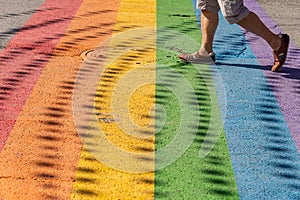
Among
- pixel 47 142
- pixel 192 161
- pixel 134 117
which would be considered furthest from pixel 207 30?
pixel 47 142

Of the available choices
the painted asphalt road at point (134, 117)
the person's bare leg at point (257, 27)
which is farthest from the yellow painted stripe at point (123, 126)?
the person's bare leg at point (257, 27)

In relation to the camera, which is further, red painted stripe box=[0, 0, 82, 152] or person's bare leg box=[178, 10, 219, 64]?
person's bare leg box=[178, 10, 219, 64]

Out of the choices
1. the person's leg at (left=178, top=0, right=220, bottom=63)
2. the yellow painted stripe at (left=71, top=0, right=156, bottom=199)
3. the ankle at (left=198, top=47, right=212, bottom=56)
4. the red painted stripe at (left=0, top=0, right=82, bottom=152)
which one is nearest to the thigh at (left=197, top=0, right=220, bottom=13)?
the person's leg at (left=178, top=0, right=220, bottom=63)

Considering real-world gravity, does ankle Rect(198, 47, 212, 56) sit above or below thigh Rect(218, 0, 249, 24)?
below

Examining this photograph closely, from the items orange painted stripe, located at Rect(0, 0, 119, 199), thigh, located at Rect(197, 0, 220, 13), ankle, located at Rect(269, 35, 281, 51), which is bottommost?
orange painted stripe, located at Rect(0, 0, 119, 199)

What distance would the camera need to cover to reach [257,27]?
17.9 ft

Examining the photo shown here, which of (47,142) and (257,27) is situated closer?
(47,142)

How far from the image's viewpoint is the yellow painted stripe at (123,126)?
3.46 metres

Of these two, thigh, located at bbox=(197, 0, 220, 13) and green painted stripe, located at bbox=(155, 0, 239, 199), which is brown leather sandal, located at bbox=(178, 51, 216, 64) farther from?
thigh, located at bbox=(197, 0, 220, 13)

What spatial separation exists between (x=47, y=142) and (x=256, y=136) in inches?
64.6

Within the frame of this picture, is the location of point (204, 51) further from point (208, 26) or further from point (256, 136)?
point (256, 136)

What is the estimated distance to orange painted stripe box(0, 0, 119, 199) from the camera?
136 inches

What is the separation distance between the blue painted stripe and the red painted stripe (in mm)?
1796

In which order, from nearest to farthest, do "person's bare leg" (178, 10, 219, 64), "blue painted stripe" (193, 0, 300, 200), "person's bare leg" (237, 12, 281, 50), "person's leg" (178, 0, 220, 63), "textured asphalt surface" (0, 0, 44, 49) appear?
1. "blue painted stripe" (193, 0, 300, 200)
2. "person's bare leg" (237, 12, 281, 50)
3. "person's leg" (178, 0, 220, 63)
4. "person's bare leg" (178, 10, 219, 64)
5. "textured asphalt surface" (0, 0, 44, 49)
